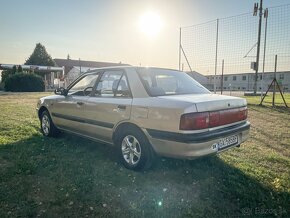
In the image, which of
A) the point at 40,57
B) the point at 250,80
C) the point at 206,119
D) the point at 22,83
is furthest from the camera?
the point at 40,57

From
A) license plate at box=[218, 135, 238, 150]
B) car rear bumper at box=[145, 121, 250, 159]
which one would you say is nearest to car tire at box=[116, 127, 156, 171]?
car rear bumper at box=[145, 121, 250, 159]

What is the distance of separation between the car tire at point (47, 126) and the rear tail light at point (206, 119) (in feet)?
12.4

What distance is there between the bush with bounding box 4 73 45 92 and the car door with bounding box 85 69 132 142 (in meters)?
27.4

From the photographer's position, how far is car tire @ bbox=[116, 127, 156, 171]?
3.98 meters

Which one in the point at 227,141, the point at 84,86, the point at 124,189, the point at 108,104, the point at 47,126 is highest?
the point at 84,86

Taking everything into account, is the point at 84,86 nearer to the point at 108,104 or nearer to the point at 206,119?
the point at 108,104

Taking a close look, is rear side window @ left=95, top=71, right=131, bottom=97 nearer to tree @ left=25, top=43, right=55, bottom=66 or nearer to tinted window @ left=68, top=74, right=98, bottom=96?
tinted window @ left=68, top=74, right=98, bottom=96

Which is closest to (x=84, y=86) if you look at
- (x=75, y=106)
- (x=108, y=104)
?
(x=75, y=106)

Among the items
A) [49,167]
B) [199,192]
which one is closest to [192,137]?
[199,192]

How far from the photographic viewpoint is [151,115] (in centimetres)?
386

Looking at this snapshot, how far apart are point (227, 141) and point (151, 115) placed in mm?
1234

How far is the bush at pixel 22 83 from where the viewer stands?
96.2 ft

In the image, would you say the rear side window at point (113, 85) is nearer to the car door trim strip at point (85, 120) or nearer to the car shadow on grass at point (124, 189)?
the car door trim strip at point (85, 120)

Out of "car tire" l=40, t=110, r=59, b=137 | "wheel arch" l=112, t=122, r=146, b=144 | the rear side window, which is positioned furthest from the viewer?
"car tire" l=40, t=110, r=59, b=137
